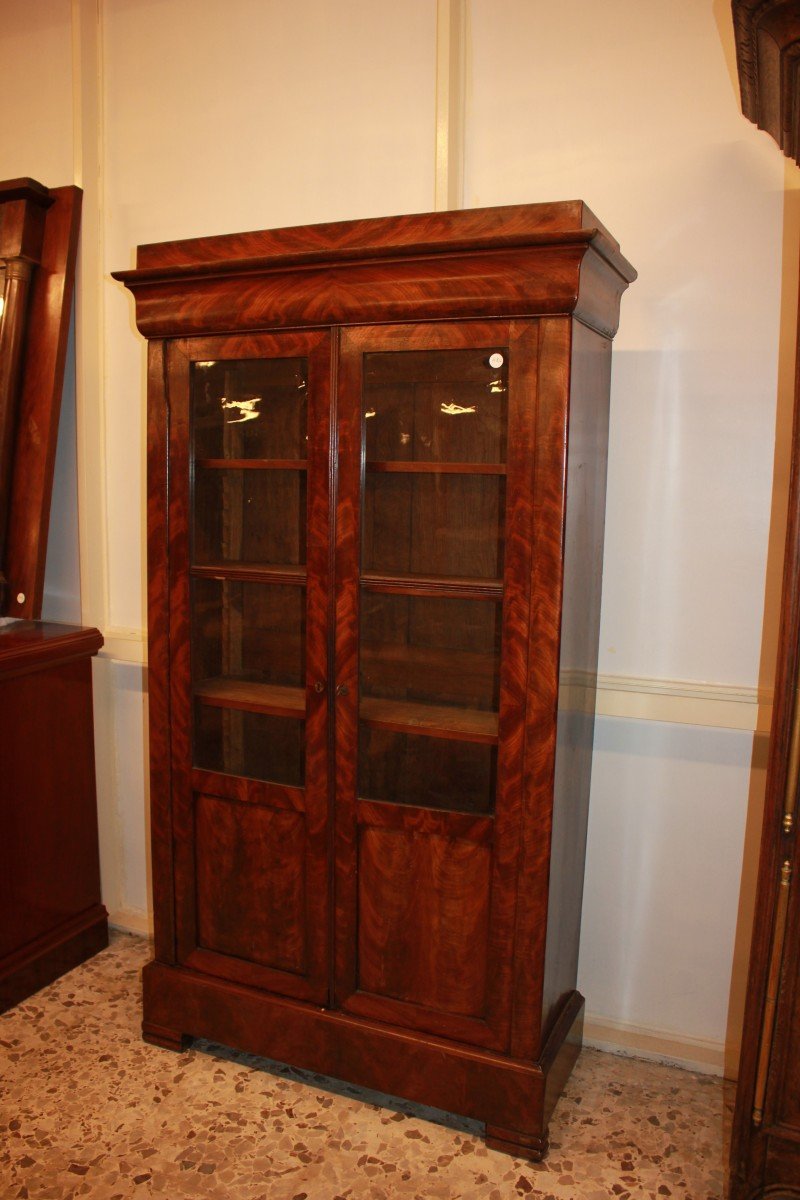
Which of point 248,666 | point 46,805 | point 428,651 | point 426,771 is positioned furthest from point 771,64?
point 46,805

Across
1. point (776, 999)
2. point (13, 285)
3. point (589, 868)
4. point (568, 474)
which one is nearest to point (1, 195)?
point (13, 285)

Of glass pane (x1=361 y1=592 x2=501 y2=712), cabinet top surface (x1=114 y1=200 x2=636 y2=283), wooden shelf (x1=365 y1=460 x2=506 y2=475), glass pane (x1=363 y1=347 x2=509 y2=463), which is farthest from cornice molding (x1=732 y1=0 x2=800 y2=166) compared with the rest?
glass pane (x1=361 y1=592 x2=501 y2=712)

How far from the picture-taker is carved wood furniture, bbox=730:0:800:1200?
5.13 feet

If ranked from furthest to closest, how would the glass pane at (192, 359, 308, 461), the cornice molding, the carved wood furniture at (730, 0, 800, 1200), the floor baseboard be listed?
the floor baseboard → the glass pane at (192, 359, 308, 461) → the carved wood furniture at (730, 0, 800, 1200) → the cornice molding

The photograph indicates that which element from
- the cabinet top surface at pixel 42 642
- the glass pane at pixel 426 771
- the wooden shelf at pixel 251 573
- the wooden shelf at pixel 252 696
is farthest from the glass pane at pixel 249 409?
the cabinet top surface at pixel 42 642

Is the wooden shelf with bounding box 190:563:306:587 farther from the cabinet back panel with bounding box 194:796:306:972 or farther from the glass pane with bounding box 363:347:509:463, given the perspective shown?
the cabinet back panel with bounding box 194:796:306:972

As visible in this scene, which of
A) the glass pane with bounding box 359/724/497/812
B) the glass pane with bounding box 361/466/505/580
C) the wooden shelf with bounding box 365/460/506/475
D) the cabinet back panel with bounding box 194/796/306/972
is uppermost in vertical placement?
the wooden shelf with bounding box 365/460/506/475

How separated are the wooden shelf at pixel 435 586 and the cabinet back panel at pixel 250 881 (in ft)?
1.97

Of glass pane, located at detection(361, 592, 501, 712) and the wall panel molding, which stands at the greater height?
glass pane, located at detection(361, 592, 501, 712)

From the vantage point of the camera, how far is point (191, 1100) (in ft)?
6.93

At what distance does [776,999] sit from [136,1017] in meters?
1.69

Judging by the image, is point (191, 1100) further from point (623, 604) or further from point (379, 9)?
point (379, 9)

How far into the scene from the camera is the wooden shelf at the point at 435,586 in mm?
1873

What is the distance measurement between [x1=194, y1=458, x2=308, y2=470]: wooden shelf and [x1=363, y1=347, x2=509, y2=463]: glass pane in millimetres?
213
